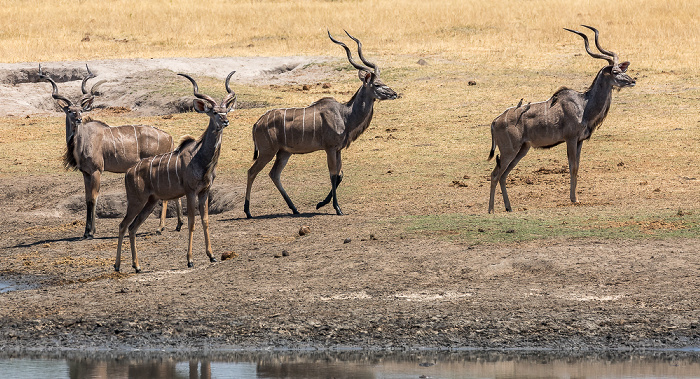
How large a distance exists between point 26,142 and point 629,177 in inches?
461

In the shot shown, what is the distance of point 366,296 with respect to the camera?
340 inches

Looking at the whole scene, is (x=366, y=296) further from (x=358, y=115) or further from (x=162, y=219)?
(x=358, y=115)

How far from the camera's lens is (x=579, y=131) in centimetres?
1356

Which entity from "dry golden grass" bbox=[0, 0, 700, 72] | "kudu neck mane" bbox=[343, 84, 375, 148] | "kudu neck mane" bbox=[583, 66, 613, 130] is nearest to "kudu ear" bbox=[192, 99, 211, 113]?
"kudu neck mane" bbox=[343, 84, 375, 148]

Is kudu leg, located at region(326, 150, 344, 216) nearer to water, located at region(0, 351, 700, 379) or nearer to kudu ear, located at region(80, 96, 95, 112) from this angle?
kudu ear, located at region(80, 96, 95, 112)

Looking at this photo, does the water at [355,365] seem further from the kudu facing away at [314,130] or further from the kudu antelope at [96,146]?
the kudu facing away at [314,130]

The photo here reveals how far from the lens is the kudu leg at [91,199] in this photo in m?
12.7

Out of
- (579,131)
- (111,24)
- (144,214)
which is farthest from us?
(111,24)

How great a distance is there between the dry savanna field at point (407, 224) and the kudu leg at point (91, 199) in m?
0.33

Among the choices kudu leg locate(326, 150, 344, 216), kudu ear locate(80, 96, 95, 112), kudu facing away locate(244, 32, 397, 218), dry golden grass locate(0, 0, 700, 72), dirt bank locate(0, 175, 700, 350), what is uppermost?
dry golden grass locate(0, 0, 700, 72)

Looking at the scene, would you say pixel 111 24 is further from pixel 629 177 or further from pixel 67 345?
pixel 67 345

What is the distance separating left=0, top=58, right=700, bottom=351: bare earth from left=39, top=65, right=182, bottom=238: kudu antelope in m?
1.61

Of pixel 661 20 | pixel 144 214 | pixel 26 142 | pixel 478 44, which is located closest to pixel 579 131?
pixel 144 214

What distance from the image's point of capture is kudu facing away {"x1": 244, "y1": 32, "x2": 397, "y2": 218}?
1352 centimetres
